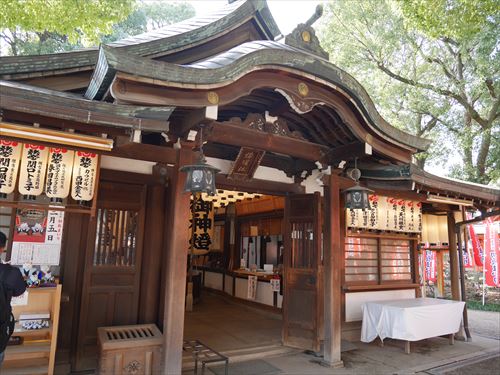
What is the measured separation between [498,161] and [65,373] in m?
18.1

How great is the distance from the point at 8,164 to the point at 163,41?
411 cm

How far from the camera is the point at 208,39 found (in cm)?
794

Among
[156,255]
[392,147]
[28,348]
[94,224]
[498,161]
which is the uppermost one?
[498,161]

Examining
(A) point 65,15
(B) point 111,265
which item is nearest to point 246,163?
(B) point 111,265

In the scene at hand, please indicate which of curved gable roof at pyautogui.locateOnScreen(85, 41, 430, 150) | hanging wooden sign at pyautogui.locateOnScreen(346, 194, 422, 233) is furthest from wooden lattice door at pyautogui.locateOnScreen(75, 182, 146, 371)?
hanging wooden sign at pyautogui.locateOnScreen(346, 194, 422, 233)

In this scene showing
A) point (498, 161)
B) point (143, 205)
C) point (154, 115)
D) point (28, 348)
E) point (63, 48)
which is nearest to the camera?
point (154, 115)

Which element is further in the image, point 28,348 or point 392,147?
point 392,147

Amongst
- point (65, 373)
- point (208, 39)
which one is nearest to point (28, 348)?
point (65, 373)

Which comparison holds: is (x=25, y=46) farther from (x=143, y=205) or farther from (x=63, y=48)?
(x=143, y=205)

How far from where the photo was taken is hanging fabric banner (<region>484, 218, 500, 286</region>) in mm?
15156

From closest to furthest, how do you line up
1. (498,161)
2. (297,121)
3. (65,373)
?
(65,373)
(297,121)
(498,161)

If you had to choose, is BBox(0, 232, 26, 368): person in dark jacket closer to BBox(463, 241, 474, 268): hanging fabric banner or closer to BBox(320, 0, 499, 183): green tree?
BBox(320, 0, 499, 183): green tree

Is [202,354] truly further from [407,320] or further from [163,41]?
[163,41]

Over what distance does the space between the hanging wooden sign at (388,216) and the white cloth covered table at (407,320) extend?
1.84 m
